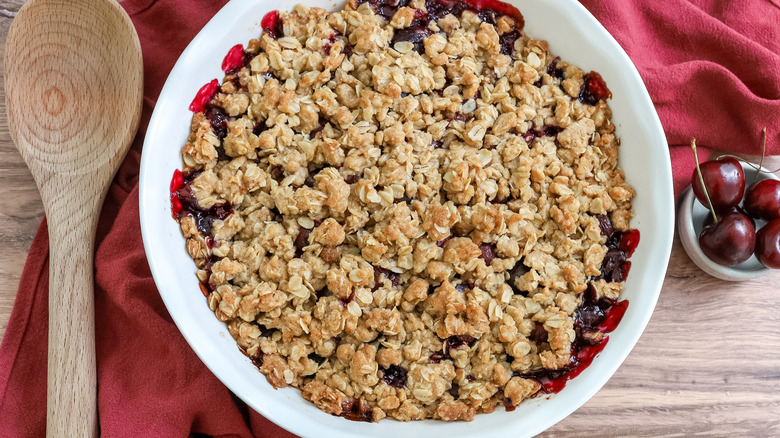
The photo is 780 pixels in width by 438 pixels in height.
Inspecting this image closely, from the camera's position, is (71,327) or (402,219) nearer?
(402,219)

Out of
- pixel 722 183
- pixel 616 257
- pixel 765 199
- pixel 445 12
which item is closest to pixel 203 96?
pixel 445 12

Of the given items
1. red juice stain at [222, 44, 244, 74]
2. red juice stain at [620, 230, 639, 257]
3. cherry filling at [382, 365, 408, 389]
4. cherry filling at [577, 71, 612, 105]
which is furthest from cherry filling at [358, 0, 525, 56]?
cherry filling at [382, 365, 408, 389]

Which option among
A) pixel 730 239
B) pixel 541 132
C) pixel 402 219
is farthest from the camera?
pixel 730 239

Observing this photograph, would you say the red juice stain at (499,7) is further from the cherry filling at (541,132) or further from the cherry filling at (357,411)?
the cherry filling at (357,411)

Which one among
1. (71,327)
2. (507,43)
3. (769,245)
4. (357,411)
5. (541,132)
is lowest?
(71,327)

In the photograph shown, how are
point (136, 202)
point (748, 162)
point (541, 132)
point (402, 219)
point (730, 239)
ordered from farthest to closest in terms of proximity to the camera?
1. point (748, 162)
2. point (136, 202)
3. point (730, 239)
4. point (541, 132)
5. point (402, 219)

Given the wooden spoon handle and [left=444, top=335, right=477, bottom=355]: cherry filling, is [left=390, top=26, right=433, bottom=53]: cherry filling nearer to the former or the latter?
[left=444, top=335, right=477, bottom=355]: cherry filling

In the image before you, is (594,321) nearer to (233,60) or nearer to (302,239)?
(302,239)
